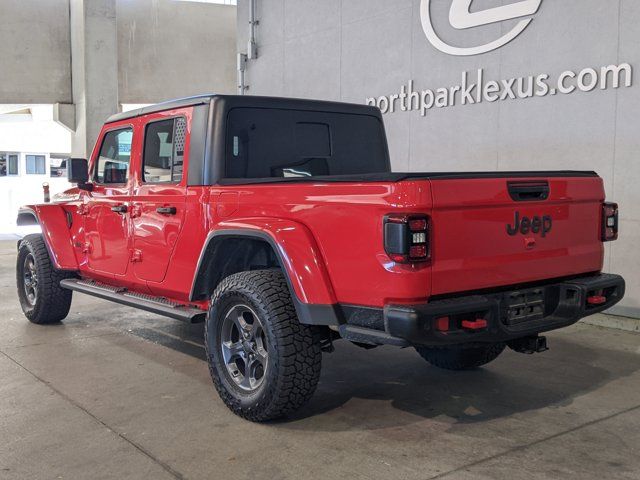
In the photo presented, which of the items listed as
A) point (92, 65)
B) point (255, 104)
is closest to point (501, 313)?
point (255, 104)

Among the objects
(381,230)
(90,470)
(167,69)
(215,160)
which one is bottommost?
(90,470)

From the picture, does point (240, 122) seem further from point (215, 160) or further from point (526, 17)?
point (526, 17)

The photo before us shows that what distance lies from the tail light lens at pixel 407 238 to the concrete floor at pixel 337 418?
945 mm

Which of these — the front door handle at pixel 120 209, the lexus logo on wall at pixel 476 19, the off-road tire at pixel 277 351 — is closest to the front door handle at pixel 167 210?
the front door handle at pixel 120 209

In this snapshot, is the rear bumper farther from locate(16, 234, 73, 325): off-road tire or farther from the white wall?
locate(16, 234, 73, 325): off-road tire

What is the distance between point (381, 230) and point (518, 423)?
1403 millimetres

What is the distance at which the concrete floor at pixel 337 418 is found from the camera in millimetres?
3170

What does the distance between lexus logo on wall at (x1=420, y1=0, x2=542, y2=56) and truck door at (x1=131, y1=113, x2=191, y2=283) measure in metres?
3.85

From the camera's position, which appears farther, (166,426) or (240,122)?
(240,122)

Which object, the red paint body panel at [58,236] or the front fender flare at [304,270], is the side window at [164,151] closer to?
the front fender flare at [304,270]

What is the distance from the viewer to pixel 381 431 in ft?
11.8

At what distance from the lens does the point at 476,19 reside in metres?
7.23

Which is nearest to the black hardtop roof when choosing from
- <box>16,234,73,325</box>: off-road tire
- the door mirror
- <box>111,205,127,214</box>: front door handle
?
the door mirror

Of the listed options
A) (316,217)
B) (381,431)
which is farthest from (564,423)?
(316,217)
